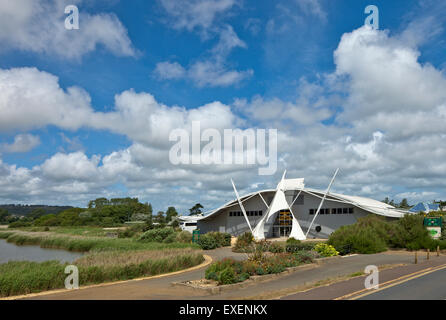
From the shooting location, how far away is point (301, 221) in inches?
1996

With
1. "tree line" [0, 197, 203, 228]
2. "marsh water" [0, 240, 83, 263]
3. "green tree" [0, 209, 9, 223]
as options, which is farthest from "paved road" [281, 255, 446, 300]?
"green tree" [0, 209, 9, 223]

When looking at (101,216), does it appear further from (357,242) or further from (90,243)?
(357,242)

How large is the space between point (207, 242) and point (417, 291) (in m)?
24.9

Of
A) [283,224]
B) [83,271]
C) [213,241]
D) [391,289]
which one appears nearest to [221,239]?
[213,241]

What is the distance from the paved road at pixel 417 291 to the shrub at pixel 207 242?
895 inches

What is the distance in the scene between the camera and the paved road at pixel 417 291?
34.4 feet

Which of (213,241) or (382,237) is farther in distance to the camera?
(213,241)

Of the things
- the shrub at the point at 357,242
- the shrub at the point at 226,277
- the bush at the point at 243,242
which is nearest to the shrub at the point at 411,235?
the shrub at the point at 357,242

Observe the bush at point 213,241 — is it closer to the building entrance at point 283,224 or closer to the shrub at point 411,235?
the shrub at point 411,235

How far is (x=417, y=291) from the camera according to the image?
11.4m

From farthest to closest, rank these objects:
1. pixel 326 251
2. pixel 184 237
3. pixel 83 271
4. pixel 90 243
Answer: pixel 90 243
pixel 184 237
pixel 326 251
pixel 83 271
